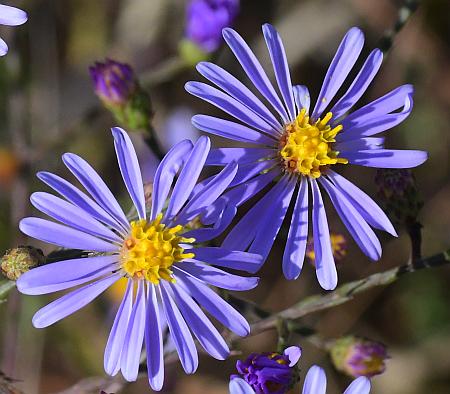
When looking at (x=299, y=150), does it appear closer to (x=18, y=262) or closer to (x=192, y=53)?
(x=18, y=262)

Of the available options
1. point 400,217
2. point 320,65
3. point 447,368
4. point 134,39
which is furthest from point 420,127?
point 400,217

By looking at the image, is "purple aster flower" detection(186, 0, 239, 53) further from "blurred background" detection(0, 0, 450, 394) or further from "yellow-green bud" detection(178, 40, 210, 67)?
"blurred background" detection(0, 0, 450, 394)

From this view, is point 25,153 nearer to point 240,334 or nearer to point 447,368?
point 240,334

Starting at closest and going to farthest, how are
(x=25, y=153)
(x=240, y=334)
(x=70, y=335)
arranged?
1. (x=240, y=334)
2. (x=25, y=153)
3. (x=70, y=335)

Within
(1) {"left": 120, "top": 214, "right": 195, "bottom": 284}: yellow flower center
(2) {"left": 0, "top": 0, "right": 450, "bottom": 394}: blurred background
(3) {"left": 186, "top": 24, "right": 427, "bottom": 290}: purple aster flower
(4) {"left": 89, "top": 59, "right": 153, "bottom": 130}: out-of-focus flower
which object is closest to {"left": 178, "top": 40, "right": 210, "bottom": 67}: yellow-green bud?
(4) {"left": 89, "top": 59, "right": 153, "bottom": 130}: out-of-focus flower

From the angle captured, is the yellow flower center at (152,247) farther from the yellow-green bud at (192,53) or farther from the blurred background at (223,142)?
the blurred background at (223,142)

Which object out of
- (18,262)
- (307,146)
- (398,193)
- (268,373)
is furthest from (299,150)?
(18,262)
